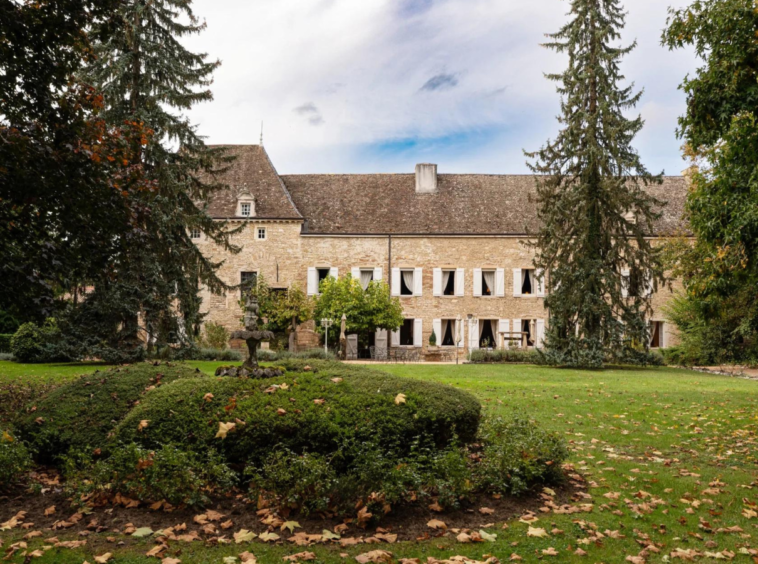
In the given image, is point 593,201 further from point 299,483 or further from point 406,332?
point 299,483

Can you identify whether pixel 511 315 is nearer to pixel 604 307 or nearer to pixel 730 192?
pixel 604 307

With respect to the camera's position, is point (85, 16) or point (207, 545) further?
point (85, 16)

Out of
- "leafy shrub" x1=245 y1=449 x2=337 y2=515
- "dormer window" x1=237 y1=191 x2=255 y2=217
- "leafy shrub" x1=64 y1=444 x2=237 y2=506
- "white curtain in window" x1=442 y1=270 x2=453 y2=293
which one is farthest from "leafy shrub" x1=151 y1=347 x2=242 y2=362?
"leafy shrub" x1=245 y1=449 x2=337 y2=515

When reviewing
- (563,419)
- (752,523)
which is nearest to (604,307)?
(563,419)

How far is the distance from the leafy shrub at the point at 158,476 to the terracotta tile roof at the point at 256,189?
27341 mm

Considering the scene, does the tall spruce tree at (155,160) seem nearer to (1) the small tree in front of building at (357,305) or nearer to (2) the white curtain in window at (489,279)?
(1) the small tree in front of building at (357,305)

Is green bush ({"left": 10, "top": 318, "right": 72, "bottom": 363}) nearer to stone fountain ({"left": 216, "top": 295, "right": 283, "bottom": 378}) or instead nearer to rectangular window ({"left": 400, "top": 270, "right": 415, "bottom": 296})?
stone fountain ({"left": 216, "top": 295, "right": 283, "bottom": 378})

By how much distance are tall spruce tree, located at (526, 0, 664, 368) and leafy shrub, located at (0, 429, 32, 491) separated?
20.7 meters

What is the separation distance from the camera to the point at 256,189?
3375 cm

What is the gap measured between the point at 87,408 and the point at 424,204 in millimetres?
28236

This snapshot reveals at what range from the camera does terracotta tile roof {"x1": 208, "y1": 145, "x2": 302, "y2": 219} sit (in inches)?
1291

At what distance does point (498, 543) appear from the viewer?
4.95 meters

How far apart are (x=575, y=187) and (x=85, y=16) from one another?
18988 mm

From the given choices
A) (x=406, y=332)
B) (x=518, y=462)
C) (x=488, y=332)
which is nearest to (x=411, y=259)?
(x=406, y=332)
